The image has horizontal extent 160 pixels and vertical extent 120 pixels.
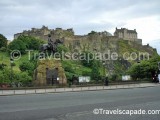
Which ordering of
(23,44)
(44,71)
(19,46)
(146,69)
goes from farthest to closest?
(23,44), (19,46), (146,69), (44,71)

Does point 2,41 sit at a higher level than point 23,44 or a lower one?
higher

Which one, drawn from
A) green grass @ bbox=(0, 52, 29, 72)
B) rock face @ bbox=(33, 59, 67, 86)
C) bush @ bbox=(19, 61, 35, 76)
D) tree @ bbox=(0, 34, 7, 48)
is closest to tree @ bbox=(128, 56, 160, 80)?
rock face @ bbox=(33, 59, 67, 86)

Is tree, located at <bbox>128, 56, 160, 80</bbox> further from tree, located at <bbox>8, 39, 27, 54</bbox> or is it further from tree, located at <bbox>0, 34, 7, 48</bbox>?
tree, located at <bbox>0, 34, 7, 48</bbox>

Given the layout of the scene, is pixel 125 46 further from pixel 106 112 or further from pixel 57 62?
pixel 106 112

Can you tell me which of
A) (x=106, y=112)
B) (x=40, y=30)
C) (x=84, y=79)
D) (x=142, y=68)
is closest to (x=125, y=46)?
(x=40, y=30)

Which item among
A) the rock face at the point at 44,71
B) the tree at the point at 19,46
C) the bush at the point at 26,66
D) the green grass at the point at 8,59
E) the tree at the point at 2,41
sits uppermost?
the tree at the point at 2,41

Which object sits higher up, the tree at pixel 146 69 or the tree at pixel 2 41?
the tree at pixel 2 41

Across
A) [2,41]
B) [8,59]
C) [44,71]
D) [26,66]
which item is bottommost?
[44,71]

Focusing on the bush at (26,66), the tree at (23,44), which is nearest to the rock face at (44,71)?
the bush at (26,66)

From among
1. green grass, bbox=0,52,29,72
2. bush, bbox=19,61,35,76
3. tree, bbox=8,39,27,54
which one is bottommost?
bush, bbox=19,61,35,76

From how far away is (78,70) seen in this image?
12162cm

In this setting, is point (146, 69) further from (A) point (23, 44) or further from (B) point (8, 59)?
(A) point (23, 44)

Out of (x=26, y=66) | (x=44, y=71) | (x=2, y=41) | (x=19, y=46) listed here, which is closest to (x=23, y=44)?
(x=19, y=46)

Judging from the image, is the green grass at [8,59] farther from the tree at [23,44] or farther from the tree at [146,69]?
the tree at [146,69]
